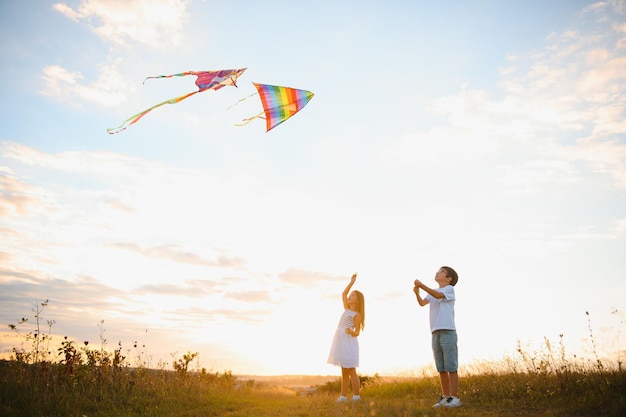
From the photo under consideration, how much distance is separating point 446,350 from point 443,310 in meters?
0.65

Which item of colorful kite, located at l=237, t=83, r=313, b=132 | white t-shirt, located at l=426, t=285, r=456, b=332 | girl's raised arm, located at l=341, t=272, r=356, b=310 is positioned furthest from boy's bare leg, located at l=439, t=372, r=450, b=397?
colorful kite, located at l=237, t=83, r=313, b=132

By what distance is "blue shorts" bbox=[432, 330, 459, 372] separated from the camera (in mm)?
7949

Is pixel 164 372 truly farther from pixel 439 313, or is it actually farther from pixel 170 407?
pixel 439 313

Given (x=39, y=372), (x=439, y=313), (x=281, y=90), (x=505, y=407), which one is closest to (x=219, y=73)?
(x=281, y=90)

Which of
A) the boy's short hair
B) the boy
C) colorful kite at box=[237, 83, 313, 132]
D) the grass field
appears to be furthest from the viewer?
colorful kite at box=[237, 83, 313, 132]

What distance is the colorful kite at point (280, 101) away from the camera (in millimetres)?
9820

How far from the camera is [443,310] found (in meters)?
8.23

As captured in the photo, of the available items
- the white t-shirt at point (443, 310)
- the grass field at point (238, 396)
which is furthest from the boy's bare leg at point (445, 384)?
the white t-shirt at point (443, 310)

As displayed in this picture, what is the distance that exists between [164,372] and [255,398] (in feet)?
7.81

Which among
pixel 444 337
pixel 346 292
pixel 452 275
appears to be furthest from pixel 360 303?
pixel 444 337

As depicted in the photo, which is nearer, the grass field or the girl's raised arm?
the grass field

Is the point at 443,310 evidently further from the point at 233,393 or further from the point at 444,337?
the point at 233,393

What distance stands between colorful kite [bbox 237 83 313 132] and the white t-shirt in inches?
178

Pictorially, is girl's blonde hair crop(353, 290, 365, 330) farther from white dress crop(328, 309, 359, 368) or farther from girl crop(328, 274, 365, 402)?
white dress crop(328, 309, 359, 368)
